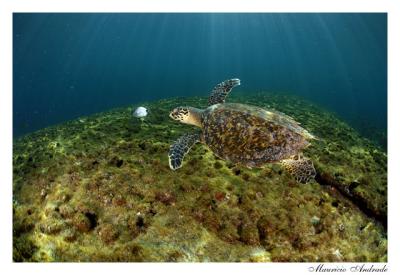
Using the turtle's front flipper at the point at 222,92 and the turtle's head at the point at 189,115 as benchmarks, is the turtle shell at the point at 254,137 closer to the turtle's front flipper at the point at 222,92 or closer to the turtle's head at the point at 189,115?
the turtle's head at the point at 189,115

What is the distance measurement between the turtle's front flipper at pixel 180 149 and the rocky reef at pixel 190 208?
0.19 m

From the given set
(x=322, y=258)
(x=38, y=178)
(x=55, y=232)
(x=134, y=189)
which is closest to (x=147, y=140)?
(x=134, y=189)

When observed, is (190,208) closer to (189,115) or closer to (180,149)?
(180,149)

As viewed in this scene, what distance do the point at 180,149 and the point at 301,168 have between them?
2.19 metres

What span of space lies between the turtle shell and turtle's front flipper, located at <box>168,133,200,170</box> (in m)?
0.39

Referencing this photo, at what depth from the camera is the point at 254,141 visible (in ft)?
16.0

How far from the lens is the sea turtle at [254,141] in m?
4.79

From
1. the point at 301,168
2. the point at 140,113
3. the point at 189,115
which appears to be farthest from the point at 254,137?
the point at 140,113

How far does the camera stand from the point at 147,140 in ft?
20.2

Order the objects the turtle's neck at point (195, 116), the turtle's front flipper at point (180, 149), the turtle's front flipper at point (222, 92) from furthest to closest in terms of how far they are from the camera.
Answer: the turtle's front flipper at point (222, 92) → the turtle's neck at point (195, 116) → the turtle's front flipper at point (180, 149)

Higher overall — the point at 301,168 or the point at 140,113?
the point at 301,168

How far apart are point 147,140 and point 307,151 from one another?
3.43 m

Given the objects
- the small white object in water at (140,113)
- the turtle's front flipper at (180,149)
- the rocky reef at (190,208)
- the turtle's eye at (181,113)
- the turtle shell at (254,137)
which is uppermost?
the turtle shell at (254,137)

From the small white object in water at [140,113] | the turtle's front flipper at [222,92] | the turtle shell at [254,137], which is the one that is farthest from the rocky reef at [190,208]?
the small white object in water at [140,113]
